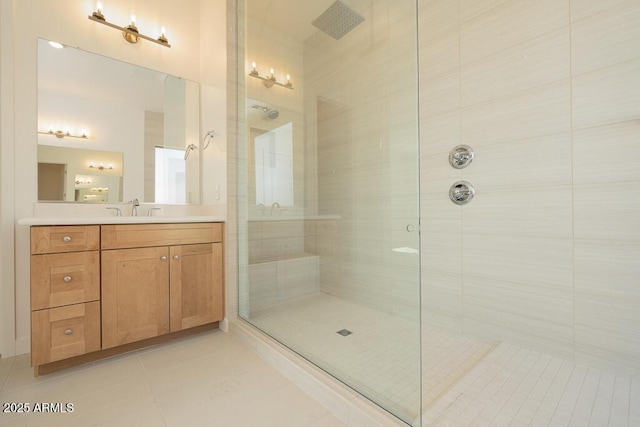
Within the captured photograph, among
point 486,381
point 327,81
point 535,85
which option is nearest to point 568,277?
point 486,381

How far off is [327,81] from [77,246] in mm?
1789

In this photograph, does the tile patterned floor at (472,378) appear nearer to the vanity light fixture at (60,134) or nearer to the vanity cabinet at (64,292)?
the vanity cabinet at (64,292)

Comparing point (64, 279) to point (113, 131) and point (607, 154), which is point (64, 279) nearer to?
point (113, 131)

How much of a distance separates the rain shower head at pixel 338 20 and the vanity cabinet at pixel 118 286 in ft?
5.16

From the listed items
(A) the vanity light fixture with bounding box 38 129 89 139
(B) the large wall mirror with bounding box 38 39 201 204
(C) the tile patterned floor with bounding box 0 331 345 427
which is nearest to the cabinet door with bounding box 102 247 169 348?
(C) the tile patterned floor with bounding box 0 331 345 427

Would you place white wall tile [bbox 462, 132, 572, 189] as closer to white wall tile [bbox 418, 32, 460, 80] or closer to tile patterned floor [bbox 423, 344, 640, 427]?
white wall tile [bbox 418, 32, 460, 80]

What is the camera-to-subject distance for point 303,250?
6.97 ft

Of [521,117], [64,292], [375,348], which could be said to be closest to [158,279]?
[64,292]

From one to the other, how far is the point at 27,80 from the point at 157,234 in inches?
49.9

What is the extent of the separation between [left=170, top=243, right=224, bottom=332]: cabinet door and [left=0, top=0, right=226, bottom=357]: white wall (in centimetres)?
38

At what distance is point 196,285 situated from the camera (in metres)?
1.93

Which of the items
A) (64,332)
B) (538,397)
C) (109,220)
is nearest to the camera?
(538,397)

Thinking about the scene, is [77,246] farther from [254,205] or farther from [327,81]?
[327,81]

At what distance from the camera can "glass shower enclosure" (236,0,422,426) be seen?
1279 mm
